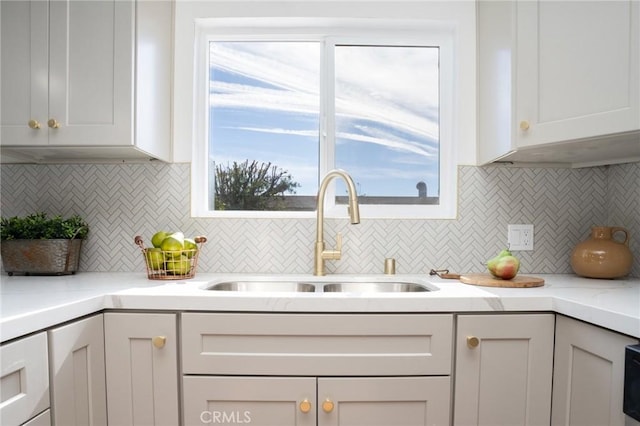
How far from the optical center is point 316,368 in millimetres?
1147

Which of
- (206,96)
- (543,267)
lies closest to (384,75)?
(206,96)

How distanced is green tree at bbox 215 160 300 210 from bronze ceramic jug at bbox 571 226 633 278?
51.8 inches

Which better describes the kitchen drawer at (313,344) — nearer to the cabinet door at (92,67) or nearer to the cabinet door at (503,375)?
the cabinet door at (503,375)

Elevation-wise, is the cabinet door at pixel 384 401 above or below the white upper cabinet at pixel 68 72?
below

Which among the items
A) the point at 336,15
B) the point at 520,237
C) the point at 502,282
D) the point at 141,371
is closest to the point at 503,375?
the point at 502,282

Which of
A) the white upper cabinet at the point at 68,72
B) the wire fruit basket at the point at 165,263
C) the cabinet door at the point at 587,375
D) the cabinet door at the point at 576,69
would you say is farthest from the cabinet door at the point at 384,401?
the white upper cabinet at the point at 68,72

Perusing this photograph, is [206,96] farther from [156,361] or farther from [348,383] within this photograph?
[348,383]

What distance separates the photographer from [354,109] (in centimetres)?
183

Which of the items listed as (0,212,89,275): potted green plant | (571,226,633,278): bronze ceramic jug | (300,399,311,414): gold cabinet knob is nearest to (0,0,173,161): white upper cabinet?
(0,212,89,275): potted green plant

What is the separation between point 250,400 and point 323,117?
129cm

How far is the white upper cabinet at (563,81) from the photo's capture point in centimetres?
114

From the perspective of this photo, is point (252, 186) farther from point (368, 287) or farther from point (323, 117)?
point (368, 287)

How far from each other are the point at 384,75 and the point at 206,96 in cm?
91

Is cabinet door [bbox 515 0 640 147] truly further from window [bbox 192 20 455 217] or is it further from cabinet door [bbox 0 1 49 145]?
cabinet door [bbox 0 1 49 145]
